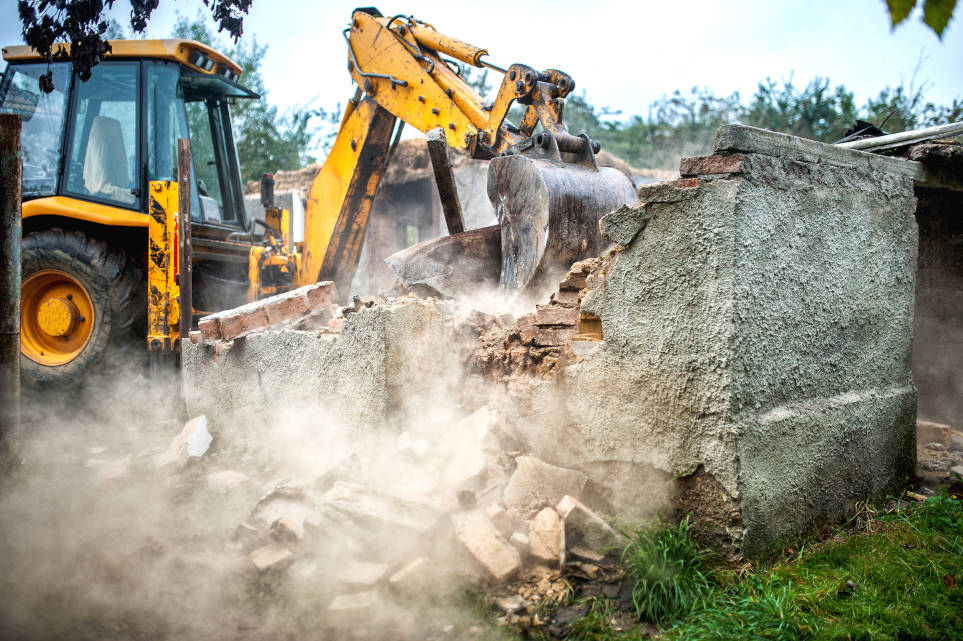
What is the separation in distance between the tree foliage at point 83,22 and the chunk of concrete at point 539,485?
7.28 feet

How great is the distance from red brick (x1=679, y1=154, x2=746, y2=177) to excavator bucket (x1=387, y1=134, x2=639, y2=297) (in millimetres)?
1436

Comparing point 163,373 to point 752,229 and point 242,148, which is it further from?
point 242,148

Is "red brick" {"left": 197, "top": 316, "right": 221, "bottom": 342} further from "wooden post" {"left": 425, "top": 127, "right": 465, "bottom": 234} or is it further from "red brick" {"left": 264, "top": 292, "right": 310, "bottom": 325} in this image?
"wooden post" {"left": 425, "top": 127, "right": 465, "bottom": 234}

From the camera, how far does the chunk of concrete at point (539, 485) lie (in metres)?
2.80

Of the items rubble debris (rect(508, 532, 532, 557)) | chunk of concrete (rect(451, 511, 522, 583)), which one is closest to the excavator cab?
chunk of concrete (rect(451, 511, 522, 583))

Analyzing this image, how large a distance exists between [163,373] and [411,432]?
110 inches

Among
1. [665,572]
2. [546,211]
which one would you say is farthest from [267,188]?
[665,572]

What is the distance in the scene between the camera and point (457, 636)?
2.27 metres

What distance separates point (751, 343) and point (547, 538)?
111 centimetres

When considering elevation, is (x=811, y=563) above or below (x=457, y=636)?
above

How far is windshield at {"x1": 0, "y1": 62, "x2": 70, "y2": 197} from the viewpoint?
18.2 ft

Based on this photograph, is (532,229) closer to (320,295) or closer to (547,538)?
(320,295)

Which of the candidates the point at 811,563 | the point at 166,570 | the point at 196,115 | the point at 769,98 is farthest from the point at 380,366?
the point at 769,98

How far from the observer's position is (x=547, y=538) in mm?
2617
